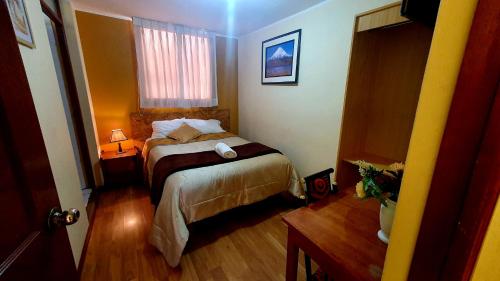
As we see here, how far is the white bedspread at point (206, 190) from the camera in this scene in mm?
1662

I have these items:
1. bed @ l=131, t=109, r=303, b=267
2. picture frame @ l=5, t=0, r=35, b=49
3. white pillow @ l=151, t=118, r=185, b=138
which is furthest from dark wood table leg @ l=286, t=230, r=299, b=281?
white pillow @ l=151, t=118, r=185, b=138

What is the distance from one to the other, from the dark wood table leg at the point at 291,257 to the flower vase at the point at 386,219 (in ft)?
1.33

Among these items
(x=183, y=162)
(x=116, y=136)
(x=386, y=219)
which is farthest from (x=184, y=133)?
(x=386, y=219)

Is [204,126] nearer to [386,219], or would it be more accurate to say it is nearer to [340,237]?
[340,237]

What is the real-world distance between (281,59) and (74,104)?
2.66 m

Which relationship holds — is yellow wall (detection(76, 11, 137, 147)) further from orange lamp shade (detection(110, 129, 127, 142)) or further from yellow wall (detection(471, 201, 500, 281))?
yellow wall (detection(471, 201, 500, 281))

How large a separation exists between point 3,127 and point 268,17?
2844mm

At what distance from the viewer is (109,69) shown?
2846mm

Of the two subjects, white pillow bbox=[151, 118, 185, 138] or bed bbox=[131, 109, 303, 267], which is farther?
white pillow bbox=[151, 118, 185, 138]

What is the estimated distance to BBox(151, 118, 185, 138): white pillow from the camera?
9.95 feet

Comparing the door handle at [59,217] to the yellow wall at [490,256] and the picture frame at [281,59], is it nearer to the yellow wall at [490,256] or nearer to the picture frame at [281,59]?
the yellow wall at [490,256]

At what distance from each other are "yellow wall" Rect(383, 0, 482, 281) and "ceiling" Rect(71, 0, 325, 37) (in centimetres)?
225

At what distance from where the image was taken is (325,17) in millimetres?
2158

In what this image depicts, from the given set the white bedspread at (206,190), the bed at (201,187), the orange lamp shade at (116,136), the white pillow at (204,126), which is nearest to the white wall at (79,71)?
the orange lamp shade at (116,136)
